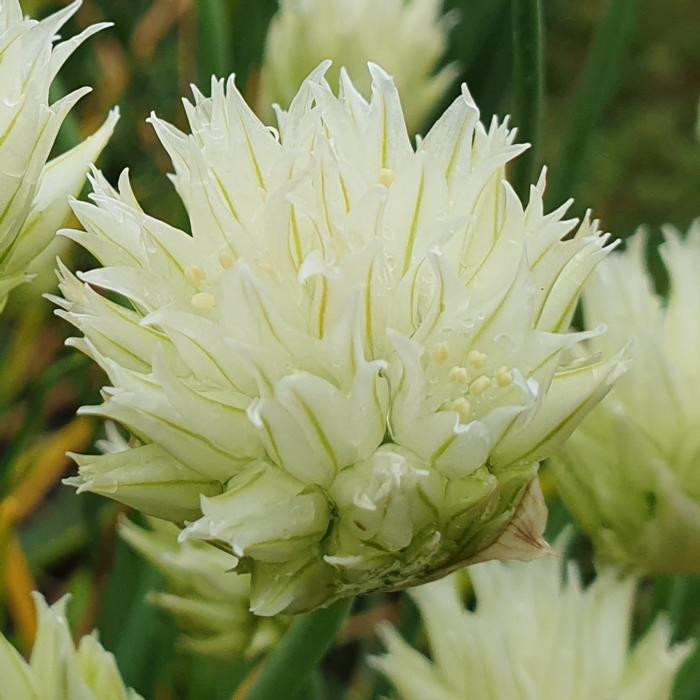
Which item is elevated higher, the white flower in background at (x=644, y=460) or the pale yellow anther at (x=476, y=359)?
the pale yellow anther at (x=476, y=359)

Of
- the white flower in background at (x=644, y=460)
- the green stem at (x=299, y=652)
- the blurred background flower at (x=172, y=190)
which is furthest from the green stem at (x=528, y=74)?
the green stem at (x=299, y=652)

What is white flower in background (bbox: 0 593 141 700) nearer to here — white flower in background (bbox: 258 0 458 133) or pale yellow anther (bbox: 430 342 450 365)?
pale yellow anther (bbox: 430 342 450 365)

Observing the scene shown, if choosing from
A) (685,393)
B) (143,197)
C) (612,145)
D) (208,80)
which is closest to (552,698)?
(685,393)

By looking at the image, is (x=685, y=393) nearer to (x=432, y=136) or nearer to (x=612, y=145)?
(x=432, y=136)

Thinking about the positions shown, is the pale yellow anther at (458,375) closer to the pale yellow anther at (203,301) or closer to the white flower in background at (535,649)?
the pale yellow anther at (203,301)

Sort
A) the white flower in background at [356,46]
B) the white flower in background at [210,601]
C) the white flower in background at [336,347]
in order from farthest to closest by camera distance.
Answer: the white flower in background at [356,46]
the white flower in background at [210,601]
the white flower in background at [336,347]

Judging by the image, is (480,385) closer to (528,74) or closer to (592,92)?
(528,74)

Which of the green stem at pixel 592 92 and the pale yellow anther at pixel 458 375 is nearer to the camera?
the pale yellow anther at pixel 458 375
